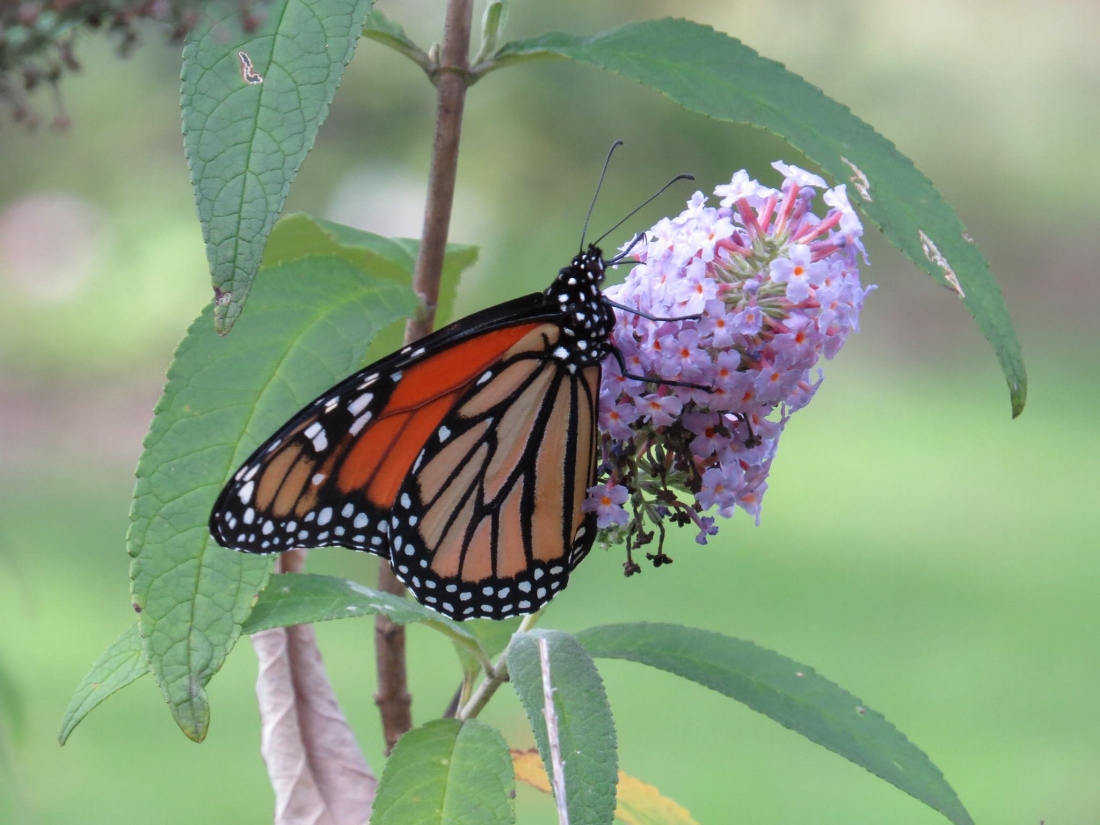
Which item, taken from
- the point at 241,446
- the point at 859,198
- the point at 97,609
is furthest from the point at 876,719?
the point at 97,609

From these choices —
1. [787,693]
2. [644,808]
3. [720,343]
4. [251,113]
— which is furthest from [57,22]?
[644,808]

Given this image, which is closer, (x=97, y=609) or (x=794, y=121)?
(x=794, y=121)

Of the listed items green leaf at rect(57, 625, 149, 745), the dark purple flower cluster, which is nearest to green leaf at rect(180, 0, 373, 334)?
the dark purple flower cluster

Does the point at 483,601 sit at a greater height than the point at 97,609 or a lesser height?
lesser

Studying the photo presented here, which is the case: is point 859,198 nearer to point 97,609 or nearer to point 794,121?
point 794,121

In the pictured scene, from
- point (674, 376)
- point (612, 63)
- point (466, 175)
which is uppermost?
point (466, 175)

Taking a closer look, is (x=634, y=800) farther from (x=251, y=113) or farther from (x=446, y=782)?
(x=251, y=113)

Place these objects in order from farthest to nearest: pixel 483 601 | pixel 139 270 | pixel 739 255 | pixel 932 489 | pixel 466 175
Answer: pixel 466 175 < pixel 139 270 < pixel 932 489 < pixel 483 601 < pixel 739 255

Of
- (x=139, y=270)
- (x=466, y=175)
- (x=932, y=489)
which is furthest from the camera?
(x=466, y=175)
